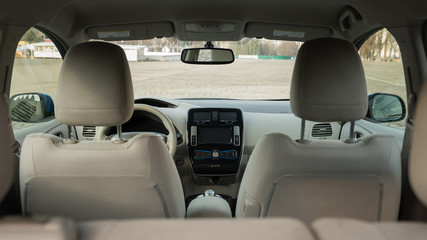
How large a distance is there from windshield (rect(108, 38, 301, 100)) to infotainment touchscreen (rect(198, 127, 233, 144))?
71cm

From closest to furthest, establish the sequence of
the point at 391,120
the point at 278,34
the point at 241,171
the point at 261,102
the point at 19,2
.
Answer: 1. the point at 19,2
2. the point at 391,120
3. the point at 278,34
4. the point at 241,171
5. the point at 261,102

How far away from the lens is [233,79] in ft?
19.8

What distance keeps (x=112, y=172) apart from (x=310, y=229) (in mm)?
1128

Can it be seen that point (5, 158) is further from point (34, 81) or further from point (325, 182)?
point (34, 81)

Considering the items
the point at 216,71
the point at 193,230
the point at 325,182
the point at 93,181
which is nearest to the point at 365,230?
the point at 193,230

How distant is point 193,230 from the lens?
1069 millimetres

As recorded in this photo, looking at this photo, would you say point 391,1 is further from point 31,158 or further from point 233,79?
point 233,79

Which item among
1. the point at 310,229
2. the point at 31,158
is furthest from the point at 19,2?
the point at 310,229

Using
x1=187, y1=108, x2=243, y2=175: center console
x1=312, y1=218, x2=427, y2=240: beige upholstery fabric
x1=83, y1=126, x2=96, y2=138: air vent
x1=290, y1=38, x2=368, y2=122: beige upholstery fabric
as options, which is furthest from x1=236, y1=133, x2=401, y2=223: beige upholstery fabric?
x1=83, y1=126, x2=96, y2=138: air vent

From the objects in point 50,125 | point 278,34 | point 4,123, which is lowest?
point 50,125

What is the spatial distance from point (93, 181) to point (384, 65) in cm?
269

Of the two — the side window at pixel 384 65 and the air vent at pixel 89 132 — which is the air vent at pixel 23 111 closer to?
the air vent at pixel 89 132

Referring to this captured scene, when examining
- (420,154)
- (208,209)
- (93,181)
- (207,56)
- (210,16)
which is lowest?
(208,209)

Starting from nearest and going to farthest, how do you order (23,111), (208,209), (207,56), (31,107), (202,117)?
(208,209)
(23,111)
(31,107)
(207,56)
(202,117)
